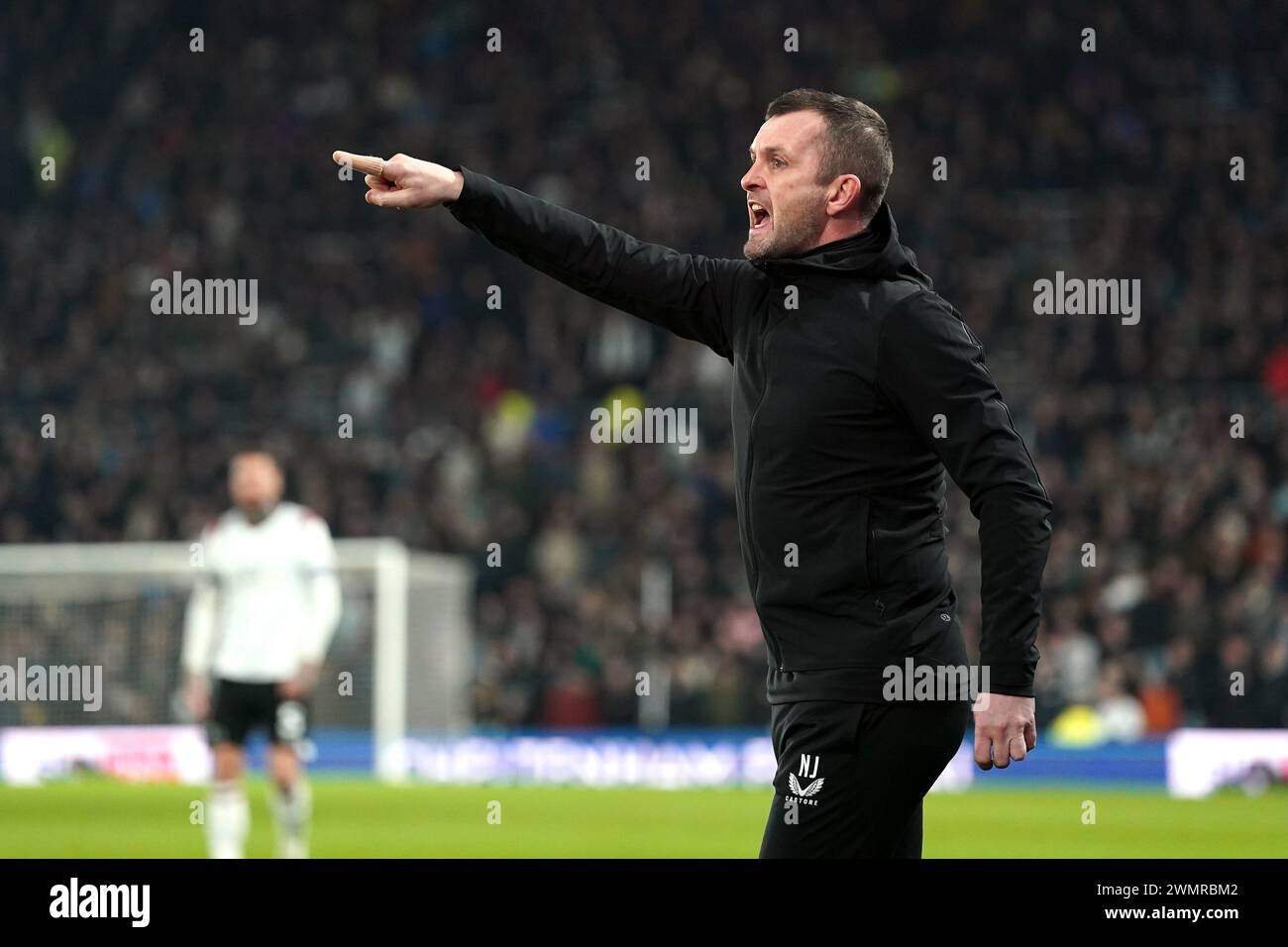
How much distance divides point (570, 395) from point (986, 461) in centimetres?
1683

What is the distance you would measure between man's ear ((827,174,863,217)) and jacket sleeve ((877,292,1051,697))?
328 millimetres

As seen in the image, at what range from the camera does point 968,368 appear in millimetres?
4223

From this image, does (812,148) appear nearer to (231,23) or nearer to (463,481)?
(463,481)

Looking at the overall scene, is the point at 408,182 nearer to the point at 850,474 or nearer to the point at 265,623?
the point at 850,474

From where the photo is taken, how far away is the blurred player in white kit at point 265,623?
1031cm

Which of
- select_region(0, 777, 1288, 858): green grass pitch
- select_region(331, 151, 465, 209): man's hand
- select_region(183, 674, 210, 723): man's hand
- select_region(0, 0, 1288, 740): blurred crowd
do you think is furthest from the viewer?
select_region(0, 0, 1288, 740): blurred crowd

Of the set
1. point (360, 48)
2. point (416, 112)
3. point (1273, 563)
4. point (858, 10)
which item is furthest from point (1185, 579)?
point (360, 48)

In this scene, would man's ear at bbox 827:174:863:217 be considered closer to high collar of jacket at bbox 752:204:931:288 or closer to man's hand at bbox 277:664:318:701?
high collar of jacket at bbox 752:204:931:288

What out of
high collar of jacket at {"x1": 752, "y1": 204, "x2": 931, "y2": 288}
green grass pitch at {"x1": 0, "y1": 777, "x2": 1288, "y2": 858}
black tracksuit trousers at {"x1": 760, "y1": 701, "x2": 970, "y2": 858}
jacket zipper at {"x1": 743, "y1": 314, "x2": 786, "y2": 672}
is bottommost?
green grass pitch at {"x1": 0, "y1": 777, "x2": 1288, "y2": 858}

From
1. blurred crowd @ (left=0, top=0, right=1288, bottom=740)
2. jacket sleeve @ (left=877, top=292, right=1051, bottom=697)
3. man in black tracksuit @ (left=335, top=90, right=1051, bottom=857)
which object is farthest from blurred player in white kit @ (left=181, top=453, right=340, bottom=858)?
blurred crowd @ (left=0, top=0, right=1288, bottom=740)

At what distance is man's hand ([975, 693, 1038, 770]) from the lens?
403cm
